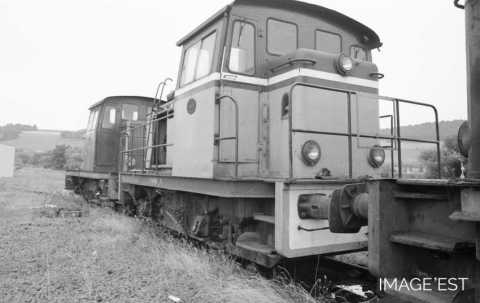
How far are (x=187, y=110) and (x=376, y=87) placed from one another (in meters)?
2.77

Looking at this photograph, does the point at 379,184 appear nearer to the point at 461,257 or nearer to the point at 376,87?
the point at 461,257

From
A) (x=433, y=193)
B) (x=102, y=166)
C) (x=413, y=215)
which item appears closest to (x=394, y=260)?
(x=413, y=215)

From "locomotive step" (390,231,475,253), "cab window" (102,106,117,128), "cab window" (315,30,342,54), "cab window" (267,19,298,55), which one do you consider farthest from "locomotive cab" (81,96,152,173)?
"locomotive step" (390,231,475,253)

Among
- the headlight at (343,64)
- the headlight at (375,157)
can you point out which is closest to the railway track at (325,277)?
the headlight at (375,157)

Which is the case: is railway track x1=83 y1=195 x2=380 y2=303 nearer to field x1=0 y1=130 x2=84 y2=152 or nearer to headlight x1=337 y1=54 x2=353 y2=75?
headlight x1=337 y1=54 x2=353 y2=75

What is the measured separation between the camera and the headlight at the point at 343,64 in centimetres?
513

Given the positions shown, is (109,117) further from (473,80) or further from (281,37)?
(473,80)

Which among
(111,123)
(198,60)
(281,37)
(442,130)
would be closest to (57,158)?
(111,123)

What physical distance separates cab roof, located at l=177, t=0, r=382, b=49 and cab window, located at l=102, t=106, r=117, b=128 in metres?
5.95

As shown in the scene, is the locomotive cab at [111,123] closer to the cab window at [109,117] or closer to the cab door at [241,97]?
the cab window at [109,117]

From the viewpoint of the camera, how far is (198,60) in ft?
19.5

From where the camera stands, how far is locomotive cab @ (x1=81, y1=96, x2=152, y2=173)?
1169 cm

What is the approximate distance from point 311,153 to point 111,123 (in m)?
8.52

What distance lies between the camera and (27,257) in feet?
17.2
